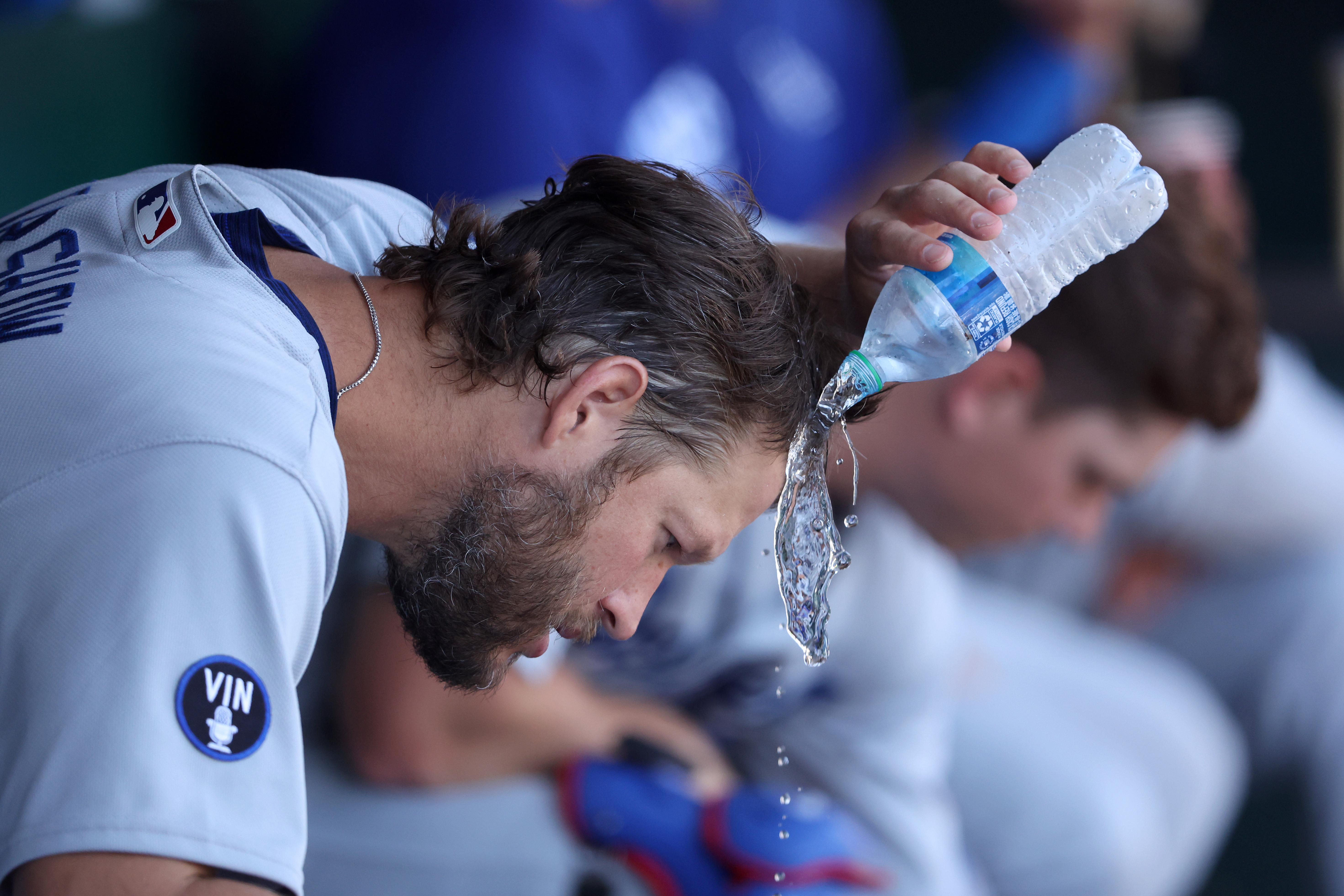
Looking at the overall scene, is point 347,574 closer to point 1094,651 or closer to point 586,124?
point 586,124

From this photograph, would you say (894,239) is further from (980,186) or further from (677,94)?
(677,94)

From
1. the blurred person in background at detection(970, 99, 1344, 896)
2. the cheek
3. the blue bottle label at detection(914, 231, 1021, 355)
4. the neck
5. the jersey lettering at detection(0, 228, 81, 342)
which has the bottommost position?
the blurred person in background at detection(970, 99, 1344, 896)

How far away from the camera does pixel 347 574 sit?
1146 mm

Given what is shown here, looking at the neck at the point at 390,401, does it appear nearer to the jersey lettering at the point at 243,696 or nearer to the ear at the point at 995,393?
the jersey lettering at the point at 243,696

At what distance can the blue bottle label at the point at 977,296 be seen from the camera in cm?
69

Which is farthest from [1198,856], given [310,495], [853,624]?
[310,495]

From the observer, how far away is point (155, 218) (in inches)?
27.7

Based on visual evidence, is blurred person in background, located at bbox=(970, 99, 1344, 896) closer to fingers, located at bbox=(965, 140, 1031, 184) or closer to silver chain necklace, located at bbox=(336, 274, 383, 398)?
fingers, located at bbox=(965, 140, 1031, 184)

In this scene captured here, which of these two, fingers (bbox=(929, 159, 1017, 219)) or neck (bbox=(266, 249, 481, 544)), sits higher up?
fingers (bbox=(929, 159, 1017, 219))

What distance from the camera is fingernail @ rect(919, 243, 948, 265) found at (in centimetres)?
70

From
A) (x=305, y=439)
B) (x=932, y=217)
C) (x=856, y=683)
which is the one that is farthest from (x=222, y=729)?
(x=856, y=683)

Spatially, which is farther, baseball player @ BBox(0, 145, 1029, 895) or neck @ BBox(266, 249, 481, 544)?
neck @ BBox(266, 249, 481, 544)

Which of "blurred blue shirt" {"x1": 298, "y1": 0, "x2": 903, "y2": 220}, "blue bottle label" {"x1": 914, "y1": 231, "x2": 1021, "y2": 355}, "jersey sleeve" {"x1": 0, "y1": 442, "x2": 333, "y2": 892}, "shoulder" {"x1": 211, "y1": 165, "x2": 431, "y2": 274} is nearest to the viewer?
"jersey sleeve" {"x1": 0, "y1": 442, "x2": 333, "y2": 892}

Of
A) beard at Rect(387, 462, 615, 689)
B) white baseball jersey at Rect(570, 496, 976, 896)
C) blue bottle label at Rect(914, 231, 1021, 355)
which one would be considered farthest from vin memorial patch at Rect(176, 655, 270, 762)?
white baseball jersey at Rect(570, 496, 976, 896)
